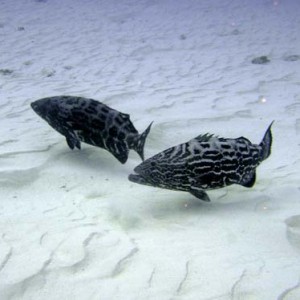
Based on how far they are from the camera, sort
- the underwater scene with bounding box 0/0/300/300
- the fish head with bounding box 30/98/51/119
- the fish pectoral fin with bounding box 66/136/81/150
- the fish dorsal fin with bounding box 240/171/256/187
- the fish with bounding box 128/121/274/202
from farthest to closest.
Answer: the fish head with bounding box 30/98/51/119 → the fish pectoral fin with bounding box 66/136/81/150 → the fish dorsal fin with bounding box 240/171/256/187 → the fish with bounding box 128/121/274/202 → the underwater scene with bounding box 0/0/300/300

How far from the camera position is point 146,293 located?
9.87ft

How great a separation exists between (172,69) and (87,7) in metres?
11.2

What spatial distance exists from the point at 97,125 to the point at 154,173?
4.23 ft

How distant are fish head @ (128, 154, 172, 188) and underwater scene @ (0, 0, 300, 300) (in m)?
0.01

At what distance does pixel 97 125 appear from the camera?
16.6 ft

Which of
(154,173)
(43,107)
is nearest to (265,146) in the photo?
(154,173)

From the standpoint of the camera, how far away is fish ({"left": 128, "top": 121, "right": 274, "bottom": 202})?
4.07 meters

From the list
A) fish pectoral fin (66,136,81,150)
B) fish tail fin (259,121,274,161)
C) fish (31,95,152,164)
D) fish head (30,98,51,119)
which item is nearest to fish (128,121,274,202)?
fish tail fin (259,121,274,161)

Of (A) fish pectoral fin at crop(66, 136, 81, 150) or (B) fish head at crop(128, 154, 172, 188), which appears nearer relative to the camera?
(B) fish head at crop(128, 154, 172, 188)

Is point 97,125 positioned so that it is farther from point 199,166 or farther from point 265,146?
point 265,146

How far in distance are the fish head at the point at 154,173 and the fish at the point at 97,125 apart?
2.23 feet

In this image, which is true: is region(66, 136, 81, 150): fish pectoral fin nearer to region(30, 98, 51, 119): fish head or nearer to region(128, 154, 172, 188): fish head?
region(30, 98, 51, 119): fish head

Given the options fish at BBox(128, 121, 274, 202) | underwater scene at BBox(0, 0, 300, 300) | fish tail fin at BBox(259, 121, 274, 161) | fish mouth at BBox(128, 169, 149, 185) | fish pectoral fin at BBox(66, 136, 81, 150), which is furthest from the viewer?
fish pectoral fin at BBox(66, 136, 81, 150)

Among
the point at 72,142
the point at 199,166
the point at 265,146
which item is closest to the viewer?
the point at 199,166
